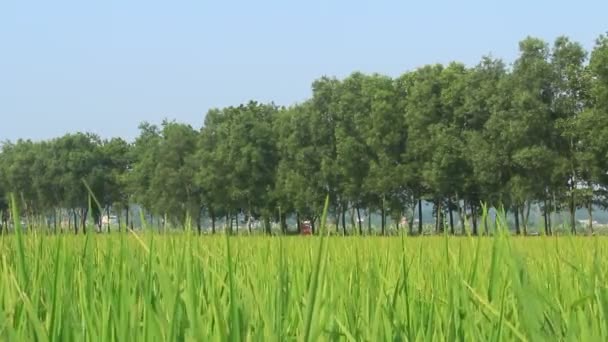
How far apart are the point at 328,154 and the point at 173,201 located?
17478mm

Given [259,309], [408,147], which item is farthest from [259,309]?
[408,147]

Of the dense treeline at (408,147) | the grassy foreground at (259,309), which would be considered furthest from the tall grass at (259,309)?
the dense treeline at (408,147)

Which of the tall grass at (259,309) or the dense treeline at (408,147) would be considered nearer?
the tall grass at (259,309)

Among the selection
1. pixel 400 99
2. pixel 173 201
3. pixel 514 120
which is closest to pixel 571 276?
pixel 514 120

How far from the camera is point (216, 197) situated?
196 feet

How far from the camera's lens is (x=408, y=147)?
47.8 metres

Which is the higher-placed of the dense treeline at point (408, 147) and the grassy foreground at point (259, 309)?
the dense treeline at point (408, 147)

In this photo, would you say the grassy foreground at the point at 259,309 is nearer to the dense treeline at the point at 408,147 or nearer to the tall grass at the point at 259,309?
the tall grass at the point at 259,309

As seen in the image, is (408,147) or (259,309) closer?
(259,309)

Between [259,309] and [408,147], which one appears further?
[408,147]

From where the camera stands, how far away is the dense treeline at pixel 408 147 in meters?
39.7

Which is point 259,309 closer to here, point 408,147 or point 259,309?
point 259,309

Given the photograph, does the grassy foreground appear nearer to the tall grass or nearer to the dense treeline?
the tall grass

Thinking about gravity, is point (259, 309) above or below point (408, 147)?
below
